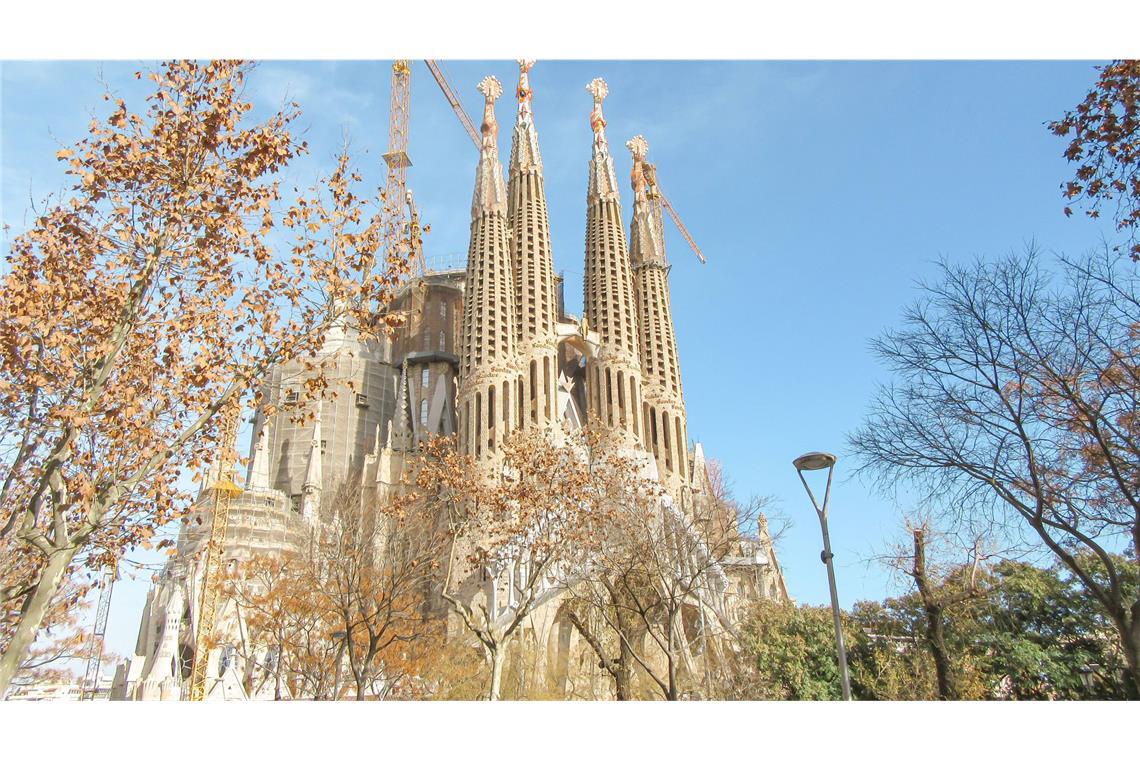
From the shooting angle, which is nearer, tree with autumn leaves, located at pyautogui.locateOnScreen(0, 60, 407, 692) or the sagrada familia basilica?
tree with autumn leaves, located at pyautogui.locateOnScreen(0, 60, 407, 692)

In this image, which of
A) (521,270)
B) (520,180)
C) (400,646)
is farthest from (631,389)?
(400,646)

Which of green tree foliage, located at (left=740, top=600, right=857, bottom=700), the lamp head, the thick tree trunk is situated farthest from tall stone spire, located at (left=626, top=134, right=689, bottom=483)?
the lamp head

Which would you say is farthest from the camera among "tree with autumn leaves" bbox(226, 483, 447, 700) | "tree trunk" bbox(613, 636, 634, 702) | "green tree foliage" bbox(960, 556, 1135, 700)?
"green tree foliage" bbox(960, 556, 1135, 700)

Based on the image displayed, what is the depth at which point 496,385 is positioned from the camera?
34344 mm

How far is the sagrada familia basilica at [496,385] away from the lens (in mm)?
32938

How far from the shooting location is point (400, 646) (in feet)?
71.4

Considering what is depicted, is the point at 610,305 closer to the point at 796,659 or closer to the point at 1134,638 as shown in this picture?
the point at 796,659

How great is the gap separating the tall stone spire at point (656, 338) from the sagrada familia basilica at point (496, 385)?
0.07 meters

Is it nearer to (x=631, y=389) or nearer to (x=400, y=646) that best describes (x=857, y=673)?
(x=400, y=646)

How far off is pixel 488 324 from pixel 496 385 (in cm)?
282

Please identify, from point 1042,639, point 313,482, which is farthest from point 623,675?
point 313,482

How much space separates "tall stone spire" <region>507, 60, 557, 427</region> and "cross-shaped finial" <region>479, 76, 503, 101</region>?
3.94ft

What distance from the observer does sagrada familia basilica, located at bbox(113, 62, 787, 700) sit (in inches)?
1297

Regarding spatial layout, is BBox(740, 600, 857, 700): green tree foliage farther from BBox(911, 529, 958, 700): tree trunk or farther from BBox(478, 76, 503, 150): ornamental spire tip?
BBox(478, 76, 503, 150): ornamental spire tip
